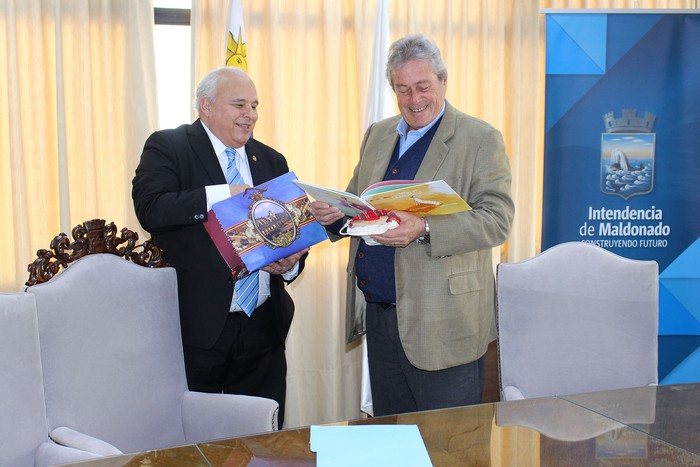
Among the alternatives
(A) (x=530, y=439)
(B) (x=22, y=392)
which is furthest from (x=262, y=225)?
(A) (x=530, y=439)

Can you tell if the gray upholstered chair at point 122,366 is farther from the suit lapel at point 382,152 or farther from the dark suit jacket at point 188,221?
the suit lapel at point 382,152

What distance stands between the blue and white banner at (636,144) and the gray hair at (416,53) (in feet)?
4.96

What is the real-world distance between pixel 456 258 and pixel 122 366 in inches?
45.7

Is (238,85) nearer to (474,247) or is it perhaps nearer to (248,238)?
(248,238)

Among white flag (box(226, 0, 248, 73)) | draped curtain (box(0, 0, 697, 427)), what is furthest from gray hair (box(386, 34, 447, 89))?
draped curtain (box(0, 0, 697, 427))

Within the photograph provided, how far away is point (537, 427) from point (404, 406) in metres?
0.94

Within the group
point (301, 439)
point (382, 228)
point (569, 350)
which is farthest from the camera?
point (569, 350)

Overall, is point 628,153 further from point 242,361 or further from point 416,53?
point 242,361

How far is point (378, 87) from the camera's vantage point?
381 centimetres

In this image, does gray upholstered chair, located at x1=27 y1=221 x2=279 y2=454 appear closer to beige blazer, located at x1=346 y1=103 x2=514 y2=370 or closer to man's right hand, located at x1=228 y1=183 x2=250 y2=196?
man's right hand, located at x1=228 y1=183 x2=250 y2=196

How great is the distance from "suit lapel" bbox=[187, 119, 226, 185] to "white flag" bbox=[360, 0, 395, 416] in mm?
1491

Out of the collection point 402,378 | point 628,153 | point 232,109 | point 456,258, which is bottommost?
point 402,378

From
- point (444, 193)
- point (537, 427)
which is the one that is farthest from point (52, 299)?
point (537, 427)

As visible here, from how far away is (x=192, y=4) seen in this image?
369cm
